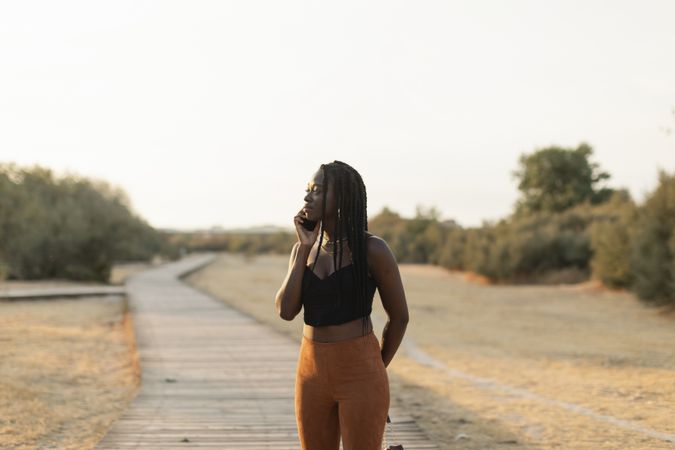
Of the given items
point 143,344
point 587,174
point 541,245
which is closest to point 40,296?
point 143,344

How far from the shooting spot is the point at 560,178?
201ft

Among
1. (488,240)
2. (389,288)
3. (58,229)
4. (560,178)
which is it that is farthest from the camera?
(560,178)

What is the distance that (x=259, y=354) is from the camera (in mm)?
10680

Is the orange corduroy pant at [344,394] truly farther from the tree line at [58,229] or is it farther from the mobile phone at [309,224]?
the tree line at [58,229]

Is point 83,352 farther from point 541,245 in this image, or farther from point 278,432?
point 541,245

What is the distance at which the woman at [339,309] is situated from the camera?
293 cm

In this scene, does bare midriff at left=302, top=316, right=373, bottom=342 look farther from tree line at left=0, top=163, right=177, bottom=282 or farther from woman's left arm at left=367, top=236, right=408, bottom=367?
tree line at left=0, top=163, right=177, bottom=282

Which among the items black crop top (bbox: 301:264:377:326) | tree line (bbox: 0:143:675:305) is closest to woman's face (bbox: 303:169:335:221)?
black crop top (bbox: 301:264:377:326)

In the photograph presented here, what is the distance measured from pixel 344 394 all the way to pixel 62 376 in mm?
8155

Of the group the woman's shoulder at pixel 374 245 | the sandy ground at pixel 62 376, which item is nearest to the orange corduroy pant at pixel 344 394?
the woman's shoulder at pixel 374 245

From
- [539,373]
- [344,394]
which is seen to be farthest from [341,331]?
[539,373]

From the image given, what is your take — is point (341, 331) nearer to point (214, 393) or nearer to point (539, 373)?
point (214, 393)

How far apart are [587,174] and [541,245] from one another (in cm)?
3022

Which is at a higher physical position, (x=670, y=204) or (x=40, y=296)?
(x=670, y=204)
